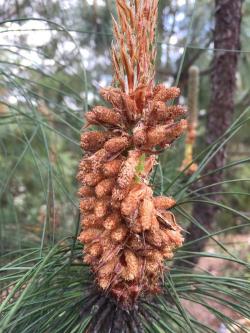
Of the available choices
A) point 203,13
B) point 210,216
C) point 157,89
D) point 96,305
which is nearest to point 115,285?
point 96,305

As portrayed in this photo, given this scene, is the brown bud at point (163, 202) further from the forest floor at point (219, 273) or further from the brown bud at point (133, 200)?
the forest floor at point (219, 273)

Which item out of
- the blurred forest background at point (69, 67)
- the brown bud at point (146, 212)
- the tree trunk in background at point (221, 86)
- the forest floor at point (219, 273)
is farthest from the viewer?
the forest floor at point (219, 273)

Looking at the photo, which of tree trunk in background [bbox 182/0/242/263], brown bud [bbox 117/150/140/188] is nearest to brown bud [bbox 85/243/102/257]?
brown bud [bbox 117/150/140/188]

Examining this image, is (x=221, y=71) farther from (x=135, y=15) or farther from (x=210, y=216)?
(x=135, y=15)

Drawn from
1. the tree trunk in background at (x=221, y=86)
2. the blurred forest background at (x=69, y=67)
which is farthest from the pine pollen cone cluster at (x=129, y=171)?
the tree trunk in background at (x=221, y=86)

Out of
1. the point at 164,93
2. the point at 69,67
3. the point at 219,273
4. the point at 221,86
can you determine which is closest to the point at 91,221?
the point at 164,93

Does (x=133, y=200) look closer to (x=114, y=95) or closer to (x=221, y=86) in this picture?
(x=114, y=95)
